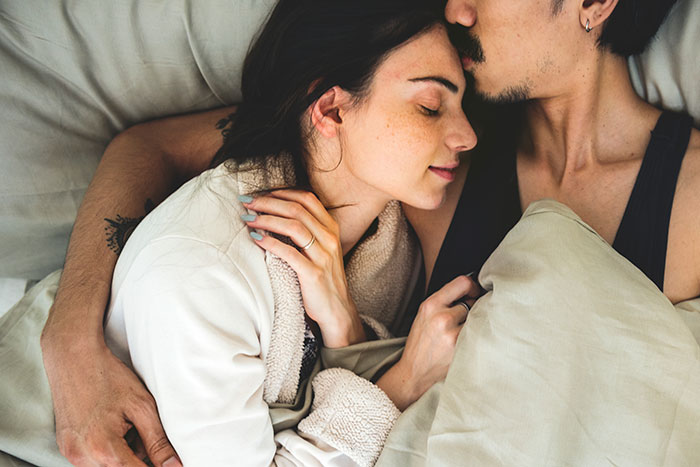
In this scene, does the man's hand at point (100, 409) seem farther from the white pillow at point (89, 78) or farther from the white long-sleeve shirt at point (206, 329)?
the white pillow at point (89, 78)

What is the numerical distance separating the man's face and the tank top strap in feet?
0.73

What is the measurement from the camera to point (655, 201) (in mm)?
1096

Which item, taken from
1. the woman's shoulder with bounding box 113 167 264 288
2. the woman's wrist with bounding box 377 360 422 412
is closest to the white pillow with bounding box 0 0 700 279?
the woman's shoulder with bounding box 113 167 264 288

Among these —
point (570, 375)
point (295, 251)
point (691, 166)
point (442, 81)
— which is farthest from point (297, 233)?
point (691, 166)

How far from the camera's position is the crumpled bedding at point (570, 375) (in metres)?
0.81

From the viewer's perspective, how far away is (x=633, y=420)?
806mm

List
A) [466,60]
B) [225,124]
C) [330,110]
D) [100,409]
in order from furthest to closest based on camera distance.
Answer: [225,124], [466,60], [330,110], [100,409]

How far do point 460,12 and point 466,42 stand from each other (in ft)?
0.25

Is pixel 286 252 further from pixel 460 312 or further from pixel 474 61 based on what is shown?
pixel 474 61

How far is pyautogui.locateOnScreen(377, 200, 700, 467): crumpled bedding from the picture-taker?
812 mm

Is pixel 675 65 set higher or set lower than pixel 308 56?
higher

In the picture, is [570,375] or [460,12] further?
[460,12]

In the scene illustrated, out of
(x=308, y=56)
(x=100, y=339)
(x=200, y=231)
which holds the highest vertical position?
(x=308, y=56)

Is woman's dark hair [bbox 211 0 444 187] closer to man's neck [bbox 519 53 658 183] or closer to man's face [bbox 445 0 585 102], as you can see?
man's face [bbox 445 0 585 102]
